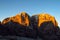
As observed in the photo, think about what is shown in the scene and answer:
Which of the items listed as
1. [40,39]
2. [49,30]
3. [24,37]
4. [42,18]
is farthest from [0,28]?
[42,18]

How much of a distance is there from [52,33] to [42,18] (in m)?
27.8

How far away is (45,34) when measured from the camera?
11300 cm

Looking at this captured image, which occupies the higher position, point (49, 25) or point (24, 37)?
point (49, 25)

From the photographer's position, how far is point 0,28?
102m

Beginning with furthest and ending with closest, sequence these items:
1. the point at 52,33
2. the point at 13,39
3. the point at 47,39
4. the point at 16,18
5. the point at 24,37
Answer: the point at 16,18 → the point at 52,33 → the point at 47,39 → the point at 24,37 → the point at 13,39

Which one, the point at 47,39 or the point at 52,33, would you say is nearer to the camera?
the point at 47,39

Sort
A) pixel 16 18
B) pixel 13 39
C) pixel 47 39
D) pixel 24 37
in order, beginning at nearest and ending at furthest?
pixel 13 39, pixel 24 37, pixel 47 39, pixel 16 18

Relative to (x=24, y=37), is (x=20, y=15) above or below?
above

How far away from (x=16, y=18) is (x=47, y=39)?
3799 cm

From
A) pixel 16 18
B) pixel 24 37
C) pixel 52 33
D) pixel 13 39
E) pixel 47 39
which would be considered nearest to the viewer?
pixel 13 39

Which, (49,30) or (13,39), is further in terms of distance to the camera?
(49,30)

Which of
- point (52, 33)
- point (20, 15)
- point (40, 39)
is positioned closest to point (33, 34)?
point (40, 39)

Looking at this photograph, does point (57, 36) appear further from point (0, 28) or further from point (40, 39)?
point (0, 28)

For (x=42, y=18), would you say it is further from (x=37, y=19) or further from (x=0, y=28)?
(x=0, y=28)
